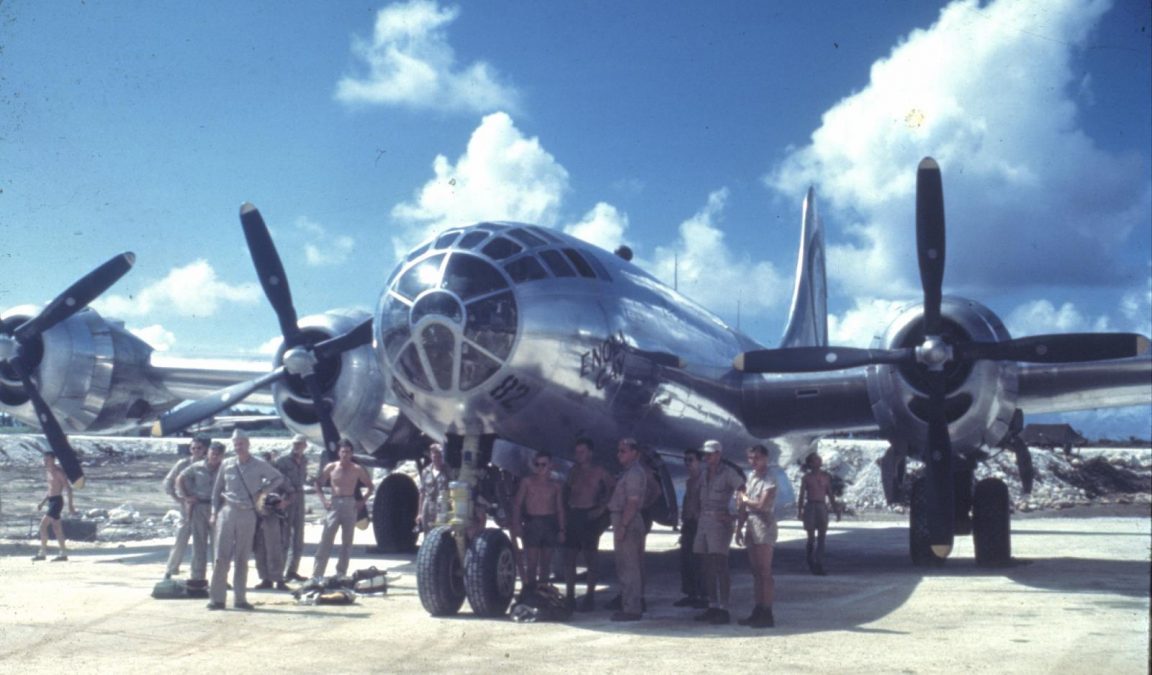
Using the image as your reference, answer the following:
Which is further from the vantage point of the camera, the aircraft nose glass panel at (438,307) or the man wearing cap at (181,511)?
the man wearing cap at (181,511)

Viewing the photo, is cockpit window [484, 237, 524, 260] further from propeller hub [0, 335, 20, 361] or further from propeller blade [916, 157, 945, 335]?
propeller hub [0, 335, 20, 361]

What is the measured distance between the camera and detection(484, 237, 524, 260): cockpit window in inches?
359

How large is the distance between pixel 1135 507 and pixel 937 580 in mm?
26134

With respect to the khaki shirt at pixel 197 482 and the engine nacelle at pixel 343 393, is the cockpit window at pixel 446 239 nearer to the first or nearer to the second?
the khaki shirt at pixel 197 482

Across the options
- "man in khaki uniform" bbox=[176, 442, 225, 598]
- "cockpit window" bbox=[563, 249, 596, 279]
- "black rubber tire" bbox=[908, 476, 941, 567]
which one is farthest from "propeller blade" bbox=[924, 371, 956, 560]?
"man in khaki uniform" bbox=[176, 442, 225, 598]

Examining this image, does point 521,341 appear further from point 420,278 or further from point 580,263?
point 580,263

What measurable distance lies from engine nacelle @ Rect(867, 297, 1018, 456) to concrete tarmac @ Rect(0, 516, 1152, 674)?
178cm

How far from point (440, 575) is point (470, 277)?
8.78ft

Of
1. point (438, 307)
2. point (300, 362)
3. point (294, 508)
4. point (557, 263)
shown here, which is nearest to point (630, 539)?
point (438, 307)

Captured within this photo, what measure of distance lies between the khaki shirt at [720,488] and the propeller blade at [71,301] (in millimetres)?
11264

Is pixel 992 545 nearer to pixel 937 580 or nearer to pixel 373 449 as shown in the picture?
pixel 937 580

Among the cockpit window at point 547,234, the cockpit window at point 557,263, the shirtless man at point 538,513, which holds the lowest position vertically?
the shirtless man at point 538,513

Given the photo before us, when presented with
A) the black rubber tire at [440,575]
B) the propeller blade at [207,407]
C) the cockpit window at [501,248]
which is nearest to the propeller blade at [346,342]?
the propeller blade at [207,407]

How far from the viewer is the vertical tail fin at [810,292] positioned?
22.0m
